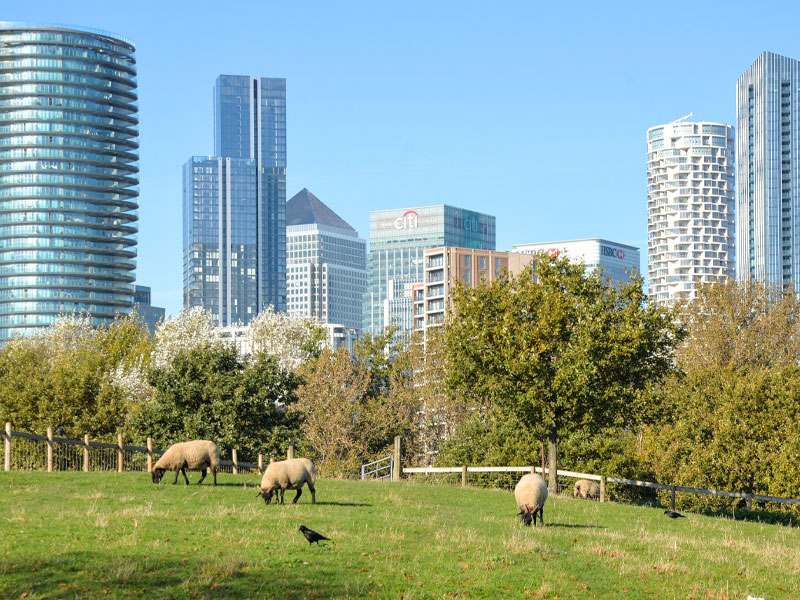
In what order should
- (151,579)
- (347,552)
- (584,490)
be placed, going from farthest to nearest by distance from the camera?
(584,490) < (347,552) < (151,579)

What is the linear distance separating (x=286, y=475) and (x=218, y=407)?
2972cm

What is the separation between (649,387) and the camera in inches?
1826

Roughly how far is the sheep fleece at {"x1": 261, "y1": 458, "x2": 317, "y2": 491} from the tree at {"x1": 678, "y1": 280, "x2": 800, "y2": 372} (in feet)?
176

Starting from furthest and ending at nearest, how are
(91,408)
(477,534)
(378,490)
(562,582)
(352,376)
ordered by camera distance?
(352,376) < (91,408) < (378,490) < (477,534) < (562,582)

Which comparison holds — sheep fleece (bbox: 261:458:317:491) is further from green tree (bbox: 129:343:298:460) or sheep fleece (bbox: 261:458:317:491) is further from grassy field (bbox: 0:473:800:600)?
green tree (bbox: 129:343:298:460)

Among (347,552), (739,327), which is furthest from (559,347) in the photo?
(739,327)

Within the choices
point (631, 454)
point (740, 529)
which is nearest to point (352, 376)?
point (631, 454)

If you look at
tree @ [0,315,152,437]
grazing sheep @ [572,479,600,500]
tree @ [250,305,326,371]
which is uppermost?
tree @ [250,305,326,371]

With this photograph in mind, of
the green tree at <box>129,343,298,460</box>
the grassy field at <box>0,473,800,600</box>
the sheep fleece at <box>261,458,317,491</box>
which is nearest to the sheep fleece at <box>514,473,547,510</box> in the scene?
the grassy field at <box>0,473,800,600</box>

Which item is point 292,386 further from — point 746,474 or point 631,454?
point 746,474

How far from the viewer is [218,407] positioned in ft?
197

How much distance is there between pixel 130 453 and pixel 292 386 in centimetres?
1110

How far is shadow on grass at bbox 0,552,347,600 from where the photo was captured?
18156mm

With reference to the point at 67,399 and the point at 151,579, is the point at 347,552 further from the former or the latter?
the point at 67,399
